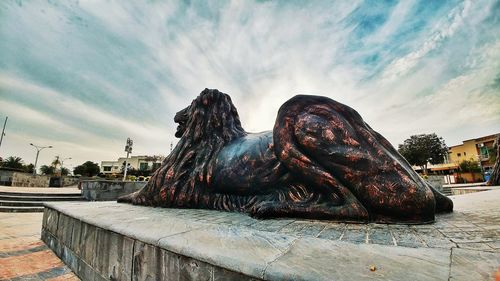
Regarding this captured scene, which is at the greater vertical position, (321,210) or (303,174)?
(303,174)

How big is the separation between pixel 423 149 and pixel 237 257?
38174 millimetres

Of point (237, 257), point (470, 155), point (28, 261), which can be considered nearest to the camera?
point (237, 257)

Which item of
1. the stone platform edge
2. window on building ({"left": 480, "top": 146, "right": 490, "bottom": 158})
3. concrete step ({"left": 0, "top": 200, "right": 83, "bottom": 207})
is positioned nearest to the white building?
concrete step ({"left": 0, "top": 200, "right": 83, "bottom": 207})

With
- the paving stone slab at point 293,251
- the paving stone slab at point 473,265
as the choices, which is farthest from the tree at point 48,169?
the paving stone slab at point 473,265

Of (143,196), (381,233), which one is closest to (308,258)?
(381,233)

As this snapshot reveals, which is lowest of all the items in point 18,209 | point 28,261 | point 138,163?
point 28,261

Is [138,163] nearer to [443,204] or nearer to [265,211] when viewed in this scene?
[265,211]

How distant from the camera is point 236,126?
3.79m

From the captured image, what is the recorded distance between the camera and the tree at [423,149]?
31.5 metres

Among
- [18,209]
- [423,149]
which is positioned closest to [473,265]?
[18,209]

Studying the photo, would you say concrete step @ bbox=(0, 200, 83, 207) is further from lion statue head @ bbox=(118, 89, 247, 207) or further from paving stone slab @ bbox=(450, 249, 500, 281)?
paving stone slab @ bbox=(450, 249, 500, 281)

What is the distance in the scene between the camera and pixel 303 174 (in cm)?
232

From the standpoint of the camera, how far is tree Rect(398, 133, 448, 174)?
104 ft

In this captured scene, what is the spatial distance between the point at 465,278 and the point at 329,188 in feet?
4.53
